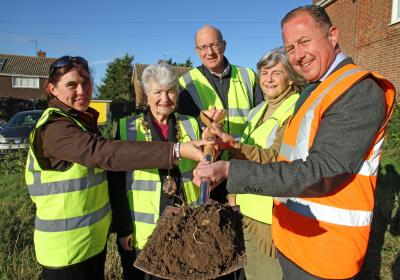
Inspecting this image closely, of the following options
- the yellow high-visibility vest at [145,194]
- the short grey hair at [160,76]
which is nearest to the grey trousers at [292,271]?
the yellow high-visibility vest at [145,194]

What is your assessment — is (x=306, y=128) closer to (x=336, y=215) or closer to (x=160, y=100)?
(x=336, y=215)

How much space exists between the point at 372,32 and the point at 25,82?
37829 mm

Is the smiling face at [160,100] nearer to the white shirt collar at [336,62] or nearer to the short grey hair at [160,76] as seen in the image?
the short grey hair at [160,76]

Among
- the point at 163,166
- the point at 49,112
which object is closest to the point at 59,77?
the point at 49,112

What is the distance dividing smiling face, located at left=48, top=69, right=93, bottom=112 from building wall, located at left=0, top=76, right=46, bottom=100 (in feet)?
131

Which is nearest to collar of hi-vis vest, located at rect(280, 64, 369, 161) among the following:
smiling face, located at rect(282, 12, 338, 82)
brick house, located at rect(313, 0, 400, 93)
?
smiling face, located at rect(282, 12, 338, 82)

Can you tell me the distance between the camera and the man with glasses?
11.3 feet

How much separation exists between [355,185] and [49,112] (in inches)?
69.7

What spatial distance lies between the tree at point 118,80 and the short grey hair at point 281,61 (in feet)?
136

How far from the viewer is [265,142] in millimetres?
2686

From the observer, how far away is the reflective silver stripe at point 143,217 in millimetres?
2521

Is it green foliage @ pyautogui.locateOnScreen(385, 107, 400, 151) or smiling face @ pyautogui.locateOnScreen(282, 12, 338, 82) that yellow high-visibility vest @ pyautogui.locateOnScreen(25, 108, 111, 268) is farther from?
green foliage @ pyautogui.locateOnScreen(385, 107, 400, 151)

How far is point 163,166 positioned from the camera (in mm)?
1923

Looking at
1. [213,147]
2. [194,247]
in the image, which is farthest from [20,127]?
[194,247]
